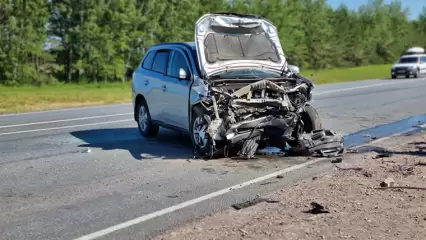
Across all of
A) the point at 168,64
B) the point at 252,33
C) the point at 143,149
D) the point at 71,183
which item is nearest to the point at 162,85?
the point at 168,64

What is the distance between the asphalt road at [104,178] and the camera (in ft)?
17.6

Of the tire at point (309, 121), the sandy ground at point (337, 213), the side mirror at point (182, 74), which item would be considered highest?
the side mirror at point (182, 74)

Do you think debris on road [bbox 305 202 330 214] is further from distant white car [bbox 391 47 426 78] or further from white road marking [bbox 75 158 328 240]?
distant white car [bbox 391 47 426 78]

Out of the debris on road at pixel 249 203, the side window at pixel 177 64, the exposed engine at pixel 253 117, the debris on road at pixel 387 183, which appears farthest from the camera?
the side window at pixel 177 64

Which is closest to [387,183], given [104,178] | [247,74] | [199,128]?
[199,128]

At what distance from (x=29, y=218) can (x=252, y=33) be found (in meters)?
5.70

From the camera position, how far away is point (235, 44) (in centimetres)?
958

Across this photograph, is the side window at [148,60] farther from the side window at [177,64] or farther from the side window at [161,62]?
the side window at [177,64]

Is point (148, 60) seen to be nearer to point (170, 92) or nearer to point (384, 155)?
point (170, 92)

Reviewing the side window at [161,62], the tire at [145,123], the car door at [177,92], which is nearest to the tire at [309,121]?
the car door at [177,92]

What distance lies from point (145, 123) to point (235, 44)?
2743mm

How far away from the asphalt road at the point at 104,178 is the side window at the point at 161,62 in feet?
4.69

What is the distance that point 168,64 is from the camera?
10109 millimetres

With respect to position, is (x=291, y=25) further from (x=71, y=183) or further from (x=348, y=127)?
(x=71, y=183)
